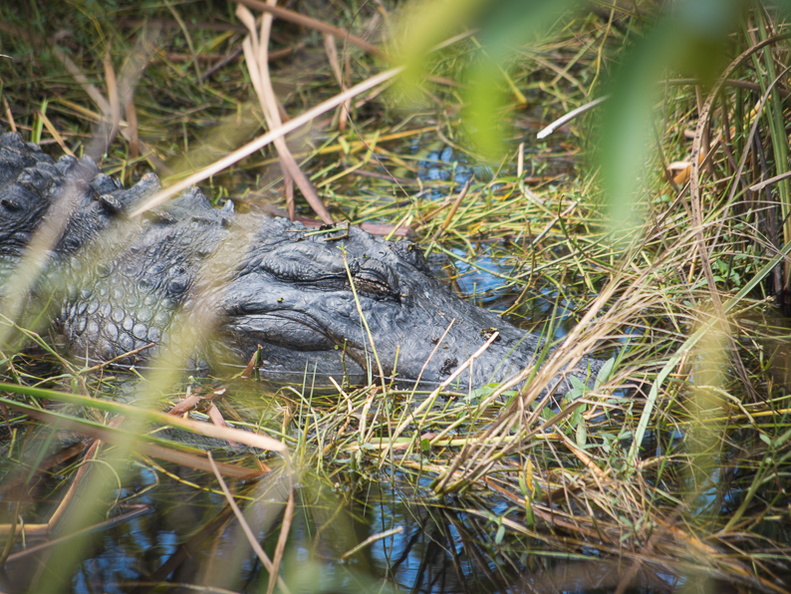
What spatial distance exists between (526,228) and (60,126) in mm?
3574

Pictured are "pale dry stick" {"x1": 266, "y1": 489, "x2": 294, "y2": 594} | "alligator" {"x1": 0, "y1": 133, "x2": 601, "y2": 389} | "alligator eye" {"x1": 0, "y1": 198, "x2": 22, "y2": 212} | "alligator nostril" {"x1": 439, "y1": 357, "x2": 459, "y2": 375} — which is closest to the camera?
"pale dry stick" {"x1": 266, "y1": 489, "x2": 294, "y2": 594}

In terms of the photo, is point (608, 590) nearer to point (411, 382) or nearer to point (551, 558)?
point (551, 558)

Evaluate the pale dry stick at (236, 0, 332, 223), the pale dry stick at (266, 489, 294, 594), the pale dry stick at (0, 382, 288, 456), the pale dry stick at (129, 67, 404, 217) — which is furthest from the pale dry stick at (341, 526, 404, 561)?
the pale dry stick at (236, 0, 332, 223)

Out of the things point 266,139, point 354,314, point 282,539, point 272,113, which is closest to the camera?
point 282,539

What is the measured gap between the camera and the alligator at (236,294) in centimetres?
319

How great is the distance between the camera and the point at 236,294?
3.35 m

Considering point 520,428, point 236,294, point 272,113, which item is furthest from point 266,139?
point 272,113

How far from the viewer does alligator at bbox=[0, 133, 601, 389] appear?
3.19m

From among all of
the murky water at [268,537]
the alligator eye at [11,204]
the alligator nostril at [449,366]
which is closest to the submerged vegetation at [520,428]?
the murky water at [268,537]

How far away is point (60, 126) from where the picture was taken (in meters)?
5.43

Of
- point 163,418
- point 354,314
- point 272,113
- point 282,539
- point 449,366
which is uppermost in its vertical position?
point 272,113

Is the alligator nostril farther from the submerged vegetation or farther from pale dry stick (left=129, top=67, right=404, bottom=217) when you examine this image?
pale dry stick (left=129, top=67, right=404, bottom=217)

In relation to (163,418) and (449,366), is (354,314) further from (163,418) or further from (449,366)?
(163,418)

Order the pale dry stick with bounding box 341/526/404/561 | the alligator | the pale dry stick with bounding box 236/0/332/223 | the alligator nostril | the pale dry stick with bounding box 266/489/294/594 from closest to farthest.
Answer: the pale dry stick with bounding box 266/489/294/594, the pale dry stick with bounding box 341/526/404/561, the alligator nostril, the alligator, the pale dry stick with bounding box 236/0/332/223
